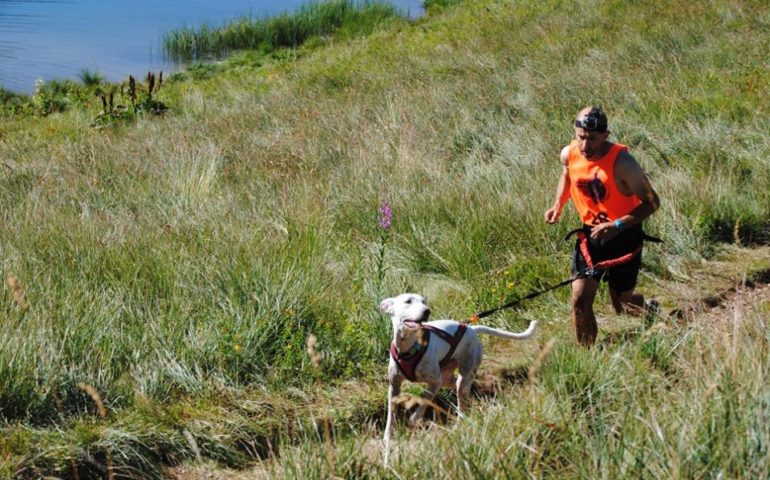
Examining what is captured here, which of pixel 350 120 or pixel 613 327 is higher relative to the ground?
pixel 350 120

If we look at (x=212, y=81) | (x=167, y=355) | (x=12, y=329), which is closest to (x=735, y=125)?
(x=167, y=355)

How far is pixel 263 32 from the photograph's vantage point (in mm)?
24438

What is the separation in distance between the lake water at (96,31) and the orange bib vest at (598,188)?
59.1ft

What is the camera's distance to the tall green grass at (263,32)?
24.2 metres

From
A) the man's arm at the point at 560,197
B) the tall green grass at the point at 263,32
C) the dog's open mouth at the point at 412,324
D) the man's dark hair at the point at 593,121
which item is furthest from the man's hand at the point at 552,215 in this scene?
the tall green grass at the point at 263,32

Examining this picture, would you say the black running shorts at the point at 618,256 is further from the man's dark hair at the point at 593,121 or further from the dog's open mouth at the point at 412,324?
the dog's open mouth at the point at 412,324

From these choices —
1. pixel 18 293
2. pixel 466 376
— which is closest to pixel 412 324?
pixel 466 376

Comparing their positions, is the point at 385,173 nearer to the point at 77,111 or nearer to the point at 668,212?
the point at 668,212

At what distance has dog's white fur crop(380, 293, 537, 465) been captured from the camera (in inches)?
163

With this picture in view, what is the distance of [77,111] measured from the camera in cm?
1652

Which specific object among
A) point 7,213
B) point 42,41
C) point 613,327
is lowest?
point 613,327

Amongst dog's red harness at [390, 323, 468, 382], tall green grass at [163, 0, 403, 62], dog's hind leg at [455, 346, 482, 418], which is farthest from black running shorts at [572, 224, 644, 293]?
tall green grass at [163, 0, 403, 62]

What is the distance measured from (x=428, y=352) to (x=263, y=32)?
21403 millimetres

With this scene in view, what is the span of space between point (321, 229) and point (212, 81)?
499 inches
